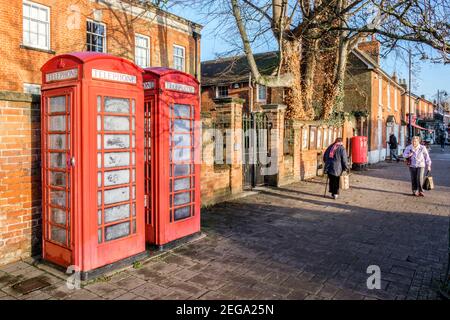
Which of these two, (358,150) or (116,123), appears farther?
(358,150)

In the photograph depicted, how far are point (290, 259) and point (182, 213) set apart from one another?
74.8 inches

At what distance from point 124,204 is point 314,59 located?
13704mm

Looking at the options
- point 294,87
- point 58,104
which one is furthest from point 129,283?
point 294,87

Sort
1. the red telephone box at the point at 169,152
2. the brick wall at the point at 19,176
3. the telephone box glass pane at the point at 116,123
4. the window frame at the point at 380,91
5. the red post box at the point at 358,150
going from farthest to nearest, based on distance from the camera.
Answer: the window frame at the point at 380,91
the red post box at the point at 358,150
the red telephone box at the point at 169,152
the brick wall at the point at 19,176
the telephone box glass pane at the point at 116,123

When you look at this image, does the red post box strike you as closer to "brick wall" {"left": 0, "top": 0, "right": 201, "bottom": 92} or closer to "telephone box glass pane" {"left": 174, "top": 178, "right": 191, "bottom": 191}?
"brick wall" {"left": 0, "top": 0, "right": 201, "bottom": 92}

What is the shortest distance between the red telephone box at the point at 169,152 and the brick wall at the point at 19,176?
1.58 metres

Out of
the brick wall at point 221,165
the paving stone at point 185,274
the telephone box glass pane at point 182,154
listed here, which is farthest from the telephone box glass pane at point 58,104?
the brick wall at point 221,165

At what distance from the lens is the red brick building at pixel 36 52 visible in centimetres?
471

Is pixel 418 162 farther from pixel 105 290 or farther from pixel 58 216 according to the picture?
pixel 58 216

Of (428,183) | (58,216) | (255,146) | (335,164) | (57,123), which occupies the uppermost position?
(57,123)

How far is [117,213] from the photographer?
4.65m

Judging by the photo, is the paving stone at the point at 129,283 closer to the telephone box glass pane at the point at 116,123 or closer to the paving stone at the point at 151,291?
the paving stone at the point at 151,291
